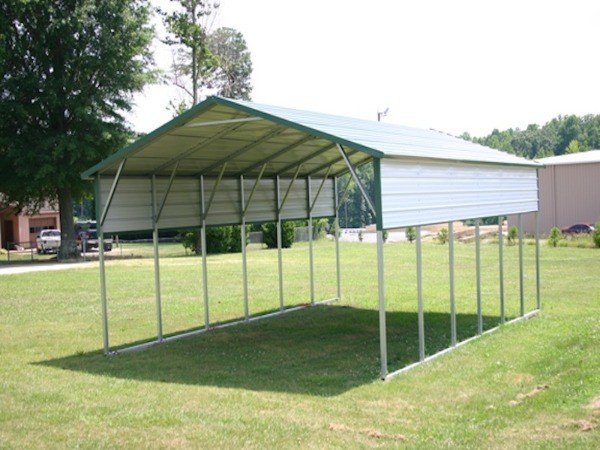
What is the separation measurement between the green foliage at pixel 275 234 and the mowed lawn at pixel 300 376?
20.5 meters

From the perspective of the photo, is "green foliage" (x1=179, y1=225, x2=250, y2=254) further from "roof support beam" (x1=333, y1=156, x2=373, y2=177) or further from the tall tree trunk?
"roof support beam" (x1=333, y1=156, x2=373, y2=177)

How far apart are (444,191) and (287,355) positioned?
12.3 feet

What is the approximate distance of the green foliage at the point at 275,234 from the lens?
1678 inches

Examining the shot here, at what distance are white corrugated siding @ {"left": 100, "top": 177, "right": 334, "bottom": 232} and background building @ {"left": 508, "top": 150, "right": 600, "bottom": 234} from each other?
1213 inches

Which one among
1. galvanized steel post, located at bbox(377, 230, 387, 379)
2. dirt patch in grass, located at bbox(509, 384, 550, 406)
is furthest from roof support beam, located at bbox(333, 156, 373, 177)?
dirt patch in grass, located at bbox(509, 384, 550, 406)

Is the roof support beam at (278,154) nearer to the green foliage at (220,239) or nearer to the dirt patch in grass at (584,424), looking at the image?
the dirt patch in grass at (584,424)

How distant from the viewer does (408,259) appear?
1298 inches

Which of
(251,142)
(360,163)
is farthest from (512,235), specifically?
(251,142)

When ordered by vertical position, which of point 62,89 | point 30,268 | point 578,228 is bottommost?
point 30,268

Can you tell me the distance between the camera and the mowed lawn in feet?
26.2

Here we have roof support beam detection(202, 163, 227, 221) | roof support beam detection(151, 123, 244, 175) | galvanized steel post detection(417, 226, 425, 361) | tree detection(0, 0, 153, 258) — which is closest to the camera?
galvanized steel post detection(417, 226, 425, 361)

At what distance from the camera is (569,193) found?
159 ft

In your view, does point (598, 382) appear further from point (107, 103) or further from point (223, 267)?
point (107, 103)

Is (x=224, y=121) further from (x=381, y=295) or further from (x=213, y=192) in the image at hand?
(x=213, y=192)
